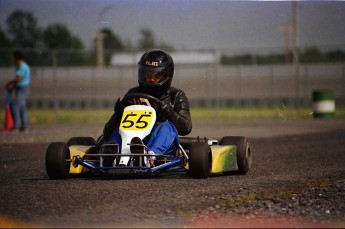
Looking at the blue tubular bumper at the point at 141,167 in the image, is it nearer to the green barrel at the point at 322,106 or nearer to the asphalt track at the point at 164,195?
the asphalt track at the point at 164,195

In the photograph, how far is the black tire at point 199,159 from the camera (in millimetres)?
9562

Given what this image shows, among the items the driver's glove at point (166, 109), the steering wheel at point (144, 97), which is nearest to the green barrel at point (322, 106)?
the driver's glove at point (166, 109)

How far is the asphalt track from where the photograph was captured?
688 centimetres

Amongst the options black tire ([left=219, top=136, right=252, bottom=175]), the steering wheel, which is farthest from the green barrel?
the steering wheel

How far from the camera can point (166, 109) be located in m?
10.1

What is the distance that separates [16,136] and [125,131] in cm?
983

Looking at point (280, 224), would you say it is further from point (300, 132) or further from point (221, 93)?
point (221, 93)

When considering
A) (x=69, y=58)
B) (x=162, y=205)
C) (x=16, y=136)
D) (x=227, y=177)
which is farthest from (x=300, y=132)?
(x=69, y=58)

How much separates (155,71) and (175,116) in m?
0.63

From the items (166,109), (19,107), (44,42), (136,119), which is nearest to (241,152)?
(166,109)

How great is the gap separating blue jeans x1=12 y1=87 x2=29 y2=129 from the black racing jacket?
9933 mm

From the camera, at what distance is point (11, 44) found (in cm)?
3431

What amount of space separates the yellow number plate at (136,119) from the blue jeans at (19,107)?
10561mm

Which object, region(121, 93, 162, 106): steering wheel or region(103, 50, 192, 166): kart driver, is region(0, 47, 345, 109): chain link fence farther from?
region(121, 93, 162, 106): steering wheel
